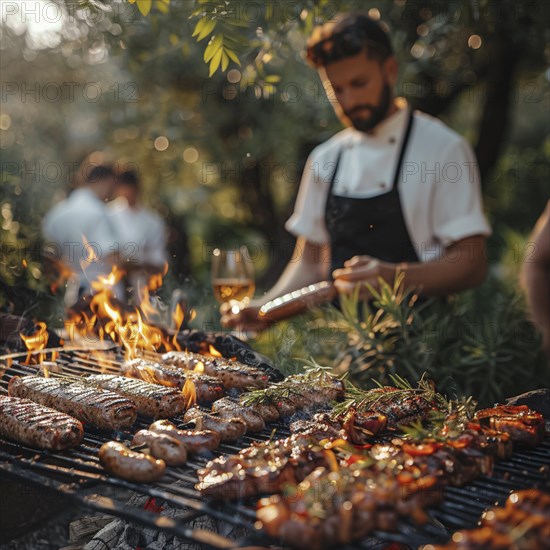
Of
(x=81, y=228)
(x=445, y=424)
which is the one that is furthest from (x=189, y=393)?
(x=81, y=228)

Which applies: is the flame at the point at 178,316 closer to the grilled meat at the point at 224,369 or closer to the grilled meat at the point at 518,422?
the grilled meat at the point at 224,369

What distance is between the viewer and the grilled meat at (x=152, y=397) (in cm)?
300

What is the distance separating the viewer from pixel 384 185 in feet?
16.0

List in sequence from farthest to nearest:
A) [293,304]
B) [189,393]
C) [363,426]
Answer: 1. [293,304]
2. [189,393]
3. [363,426]

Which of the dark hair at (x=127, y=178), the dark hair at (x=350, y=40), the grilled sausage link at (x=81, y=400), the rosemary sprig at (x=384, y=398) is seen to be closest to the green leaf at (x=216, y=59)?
the dark hair at (x=350, y=40)

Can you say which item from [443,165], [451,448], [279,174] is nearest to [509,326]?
[443,165]

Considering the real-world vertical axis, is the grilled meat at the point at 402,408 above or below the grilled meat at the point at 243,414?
below

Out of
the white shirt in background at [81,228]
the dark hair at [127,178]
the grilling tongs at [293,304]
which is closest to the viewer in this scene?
the grilling tongs at [293,304]

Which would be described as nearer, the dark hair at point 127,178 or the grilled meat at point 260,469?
the grilled meat at point 260,469

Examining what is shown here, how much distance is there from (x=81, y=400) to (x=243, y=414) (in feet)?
2.32

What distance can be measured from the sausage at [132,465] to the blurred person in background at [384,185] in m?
1.87

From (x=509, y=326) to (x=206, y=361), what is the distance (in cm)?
288

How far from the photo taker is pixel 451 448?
7.69 ft

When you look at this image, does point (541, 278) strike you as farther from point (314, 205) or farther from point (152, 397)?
point (314, 205)
